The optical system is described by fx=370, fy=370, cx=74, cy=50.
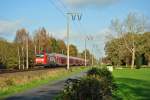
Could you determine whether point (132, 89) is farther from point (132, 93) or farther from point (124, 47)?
point (124, 47)

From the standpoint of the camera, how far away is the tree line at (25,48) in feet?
338

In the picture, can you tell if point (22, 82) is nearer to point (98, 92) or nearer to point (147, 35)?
point (98, 92)

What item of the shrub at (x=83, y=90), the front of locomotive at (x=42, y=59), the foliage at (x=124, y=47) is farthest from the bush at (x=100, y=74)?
the foliage at (x=124, y=47)

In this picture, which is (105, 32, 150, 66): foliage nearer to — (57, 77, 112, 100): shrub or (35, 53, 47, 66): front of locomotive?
(35, 53, 47, 66): front of locomotive

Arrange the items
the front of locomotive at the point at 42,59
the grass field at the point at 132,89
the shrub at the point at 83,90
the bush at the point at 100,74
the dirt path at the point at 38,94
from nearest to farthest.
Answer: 1. the shrub at the point at 83,90
2. the bush at the point at 100,74
3. the dirt path at the point at 38,94
4. the grass field at the point at 132,89
5. the front of locomotive at the point at 42,59

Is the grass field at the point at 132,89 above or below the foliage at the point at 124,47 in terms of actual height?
below

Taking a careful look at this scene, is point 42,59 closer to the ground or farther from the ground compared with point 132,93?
farther from the ground

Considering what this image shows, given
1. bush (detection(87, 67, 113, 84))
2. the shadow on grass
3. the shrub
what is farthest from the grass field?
the shrub

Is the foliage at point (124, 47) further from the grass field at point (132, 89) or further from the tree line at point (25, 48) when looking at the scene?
the grass field at point (132, 89)

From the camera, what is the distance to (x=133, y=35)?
107 m

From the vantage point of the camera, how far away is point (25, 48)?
12112 cm

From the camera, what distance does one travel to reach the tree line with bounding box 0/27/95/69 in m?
103

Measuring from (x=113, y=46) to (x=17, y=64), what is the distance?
31.2 meters

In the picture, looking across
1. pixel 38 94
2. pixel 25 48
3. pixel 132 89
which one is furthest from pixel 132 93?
pixel 25 48
